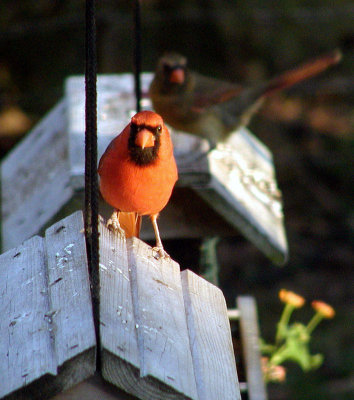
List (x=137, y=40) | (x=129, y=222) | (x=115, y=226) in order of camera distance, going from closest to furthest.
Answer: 1. (x=115, y=226)
2. (x=129, y=222)
3. (x=137, y=40)

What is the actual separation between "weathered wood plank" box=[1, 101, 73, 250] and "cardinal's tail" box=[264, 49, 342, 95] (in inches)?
46.3

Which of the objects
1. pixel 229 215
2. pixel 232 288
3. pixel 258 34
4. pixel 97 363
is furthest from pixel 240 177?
pixel 258 34

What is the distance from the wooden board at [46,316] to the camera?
1427 millimetres

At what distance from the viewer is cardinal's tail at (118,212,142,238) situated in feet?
7.22

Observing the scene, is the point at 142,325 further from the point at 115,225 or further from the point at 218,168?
the point at 218,168

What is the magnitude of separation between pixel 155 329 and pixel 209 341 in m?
0.14

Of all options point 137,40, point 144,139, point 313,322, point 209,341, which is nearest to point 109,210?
point 137,40

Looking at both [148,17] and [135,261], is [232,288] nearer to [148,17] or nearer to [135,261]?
[148,17]

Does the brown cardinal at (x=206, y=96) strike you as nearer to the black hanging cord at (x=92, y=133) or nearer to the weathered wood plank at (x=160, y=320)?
the weathered wood plank at (x=160, y=320)

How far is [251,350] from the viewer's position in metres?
2.56

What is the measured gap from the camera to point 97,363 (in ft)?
4.87

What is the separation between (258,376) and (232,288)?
260cm

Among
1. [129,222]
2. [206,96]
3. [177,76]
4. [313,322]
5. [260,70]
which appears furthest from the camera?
[260,70]

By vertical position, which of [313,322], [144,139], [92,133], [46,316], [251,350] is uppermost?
[92,133]
